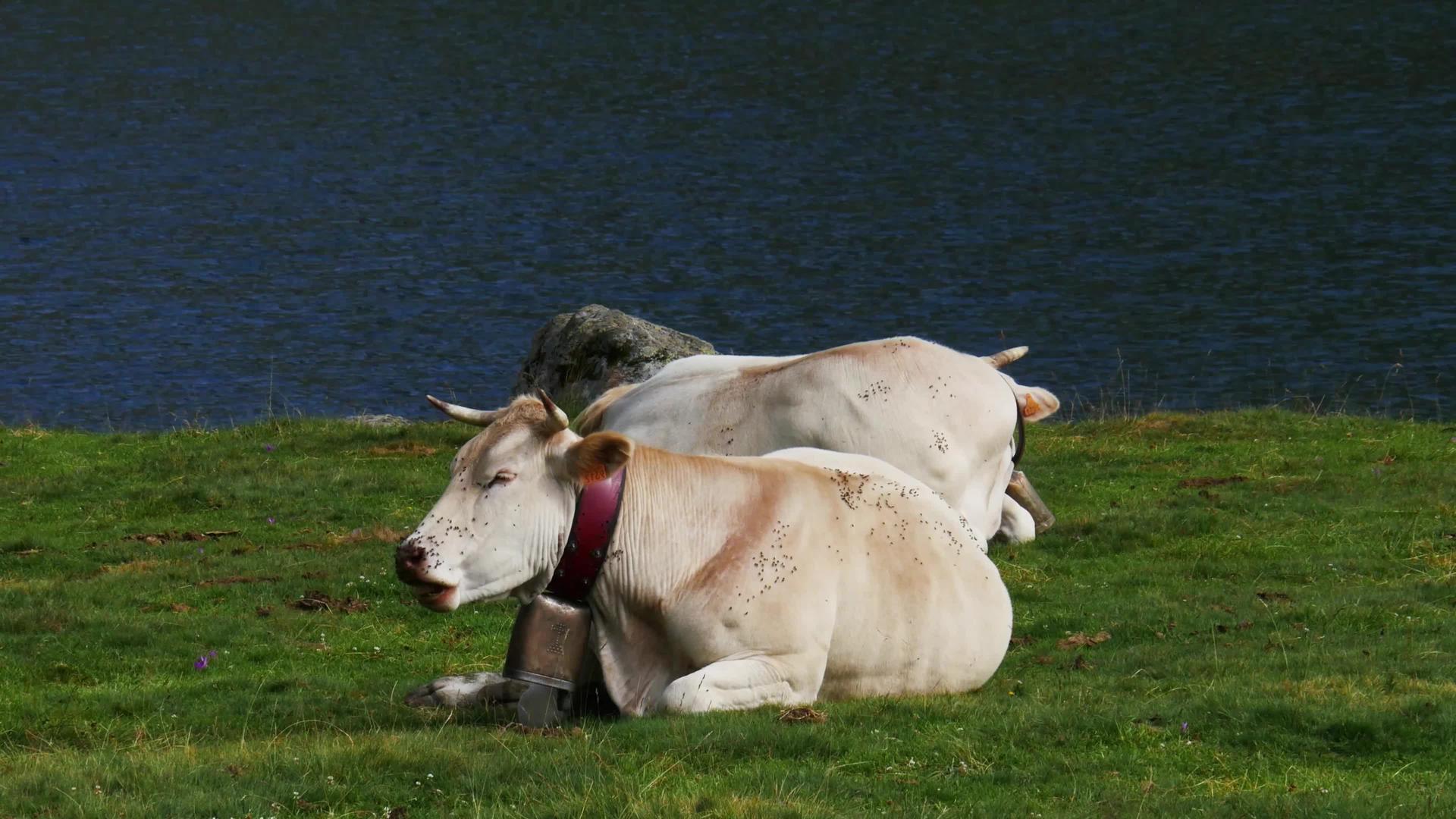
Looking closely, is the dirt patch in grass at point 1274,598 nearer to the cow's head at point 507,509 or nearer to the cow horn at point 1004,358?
the cow horn at point 1004,358

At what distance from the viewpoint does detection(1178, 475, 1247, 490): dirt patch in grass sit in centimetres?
1856

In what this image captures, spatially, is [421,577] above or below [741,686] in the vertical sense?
above

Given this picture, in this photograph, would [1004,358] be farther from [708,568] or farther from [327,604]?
[708,568]

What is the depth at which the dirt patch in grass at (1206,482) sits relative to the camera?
18562mm

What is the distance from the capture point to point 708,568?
29.3 ft

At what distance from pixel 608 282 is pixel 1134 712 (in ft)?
134

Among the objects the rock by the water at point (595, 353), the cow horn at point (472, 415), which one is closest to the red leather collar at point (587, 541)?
the cow horn at point (472, 415)

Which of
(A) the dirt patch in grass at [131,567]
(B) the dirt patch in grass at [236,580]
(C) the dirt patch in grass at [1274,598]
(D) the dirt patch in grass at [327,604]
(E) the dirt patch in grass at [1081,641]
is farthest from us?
(A) the dirt patch in grass at [131,567]

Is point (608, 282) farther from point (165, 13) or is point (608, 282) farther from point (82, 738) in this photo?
point (165, 13)

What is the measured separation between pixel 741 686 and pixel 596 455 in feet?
4.07

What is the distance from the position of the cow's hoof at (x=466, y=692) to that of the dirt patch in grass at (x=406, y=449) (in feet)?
37.9

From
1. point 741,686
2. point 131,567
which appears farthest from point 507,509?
point 131,567

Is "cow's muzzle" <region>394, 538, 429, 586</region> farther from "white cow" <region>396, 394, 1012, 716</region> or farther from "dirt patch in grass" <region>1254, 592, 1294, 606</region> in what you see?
"dirt patch in grass" <region>1254, 592, 1294, 606</region>

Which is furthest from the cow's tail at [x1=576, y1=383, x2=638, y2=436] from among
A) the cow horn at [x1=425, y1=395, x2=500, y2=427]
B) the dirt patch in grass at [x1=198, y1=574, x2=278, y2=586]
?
the cow horn at [x1=425, y1=395, x2=500, y2=427]
